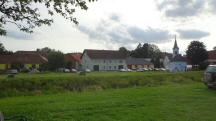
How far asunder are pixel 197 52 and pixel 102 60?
40.6m

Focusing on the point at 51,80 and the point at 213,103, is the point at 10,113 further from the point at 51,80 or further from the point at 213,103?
the point at 51,80

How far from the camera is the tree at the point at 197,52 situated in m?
113

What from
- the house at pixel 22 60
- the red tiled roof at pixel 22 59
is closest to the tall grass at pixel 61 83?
A: the house at pixel 22 60

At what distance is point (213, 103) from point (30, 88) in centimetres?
2189

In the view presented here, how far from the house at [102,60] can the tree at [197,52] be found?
36.8 m

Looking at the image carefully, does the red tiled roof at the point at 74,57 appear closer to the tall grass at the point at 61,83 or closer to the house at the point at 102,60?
the house at the point at 102,60

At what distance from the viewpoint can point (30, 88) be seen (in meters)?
38.1

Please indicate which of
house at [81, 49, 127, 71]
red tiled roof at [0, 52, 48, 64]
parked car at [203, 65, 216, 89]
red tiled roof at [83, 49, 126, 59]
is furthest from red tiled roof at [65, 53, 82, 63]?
parked car at [203, 65, 216, 89]

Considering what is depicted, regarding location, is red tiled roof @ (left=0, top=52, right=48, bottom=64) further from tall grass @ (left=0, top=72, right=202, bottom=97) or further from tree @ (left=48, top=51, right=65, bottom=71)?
tall grass @ (left=0, top=72, right=202, bottom=97)

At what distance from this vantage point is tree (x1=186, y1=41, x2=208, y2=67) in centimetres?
11262

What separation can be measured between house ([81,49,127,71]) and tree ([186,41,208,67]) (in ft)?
121

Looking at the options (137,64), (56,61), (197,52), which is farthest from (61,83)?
(137,64)

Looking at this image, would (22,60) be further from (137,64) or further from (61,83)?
(61,83)

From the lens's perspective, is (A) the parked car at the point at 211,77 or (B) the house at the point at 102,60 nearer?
(A) the parked car at the point at 211,77
